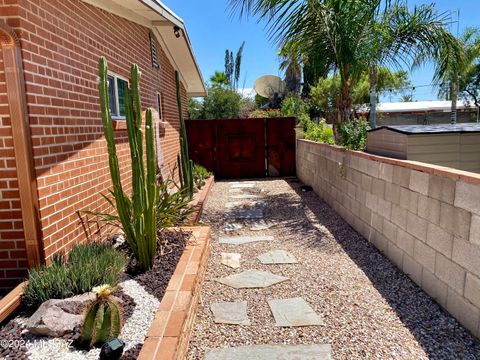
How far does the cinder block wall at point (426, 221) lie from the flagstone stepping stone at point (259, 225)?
132 cm

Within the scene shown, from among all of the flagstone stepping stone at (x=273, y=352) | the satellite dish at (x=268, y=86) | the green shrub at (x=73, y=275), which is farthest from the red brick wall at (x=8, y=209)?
the satellite dish at (x=268, y=86)

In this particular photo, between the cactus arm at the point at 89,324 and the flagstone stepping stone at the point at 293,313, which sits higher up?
the cactus arm at the point at 89,324

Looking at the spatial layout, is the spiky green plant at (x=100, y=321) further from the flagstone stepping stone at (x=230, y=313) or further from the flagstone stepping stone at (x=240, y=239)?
the flagstone stepping stone at (x=240, y=239)

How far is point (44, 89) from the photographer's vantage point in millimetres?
3227

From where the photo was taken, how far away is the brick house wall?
301 cm

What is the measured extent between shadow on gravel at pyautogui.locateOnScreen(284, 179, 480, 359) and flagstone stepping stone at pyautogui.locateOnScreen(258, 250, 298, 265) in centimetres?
58

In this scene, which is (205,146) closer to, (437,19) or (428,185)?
(437,19)

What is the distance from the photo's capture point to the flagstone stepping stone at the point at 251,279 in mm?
3938

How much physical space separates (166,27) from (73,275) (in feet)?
20.4

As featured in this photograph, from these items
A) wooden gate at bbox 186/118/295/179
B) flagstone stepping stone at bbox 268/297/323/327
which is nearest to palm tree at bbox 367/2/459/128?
flagstone stepping stone at bbox 268/297/323/327

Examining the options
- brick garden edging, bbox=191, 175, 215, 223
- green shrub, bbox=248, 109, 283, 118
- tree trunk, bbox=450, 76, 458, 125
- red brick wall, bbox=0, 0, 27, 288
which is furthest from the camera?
green shrub, bbox=248, 109, 283, 118

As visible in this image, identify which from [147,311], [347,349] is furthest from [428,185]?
[147,311]

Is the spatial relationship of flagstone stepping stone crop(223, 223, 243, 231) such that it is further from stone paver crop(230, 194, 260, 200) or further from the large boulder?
the large boulder

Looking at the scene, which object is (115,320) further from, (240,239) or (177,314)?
(240,239)
